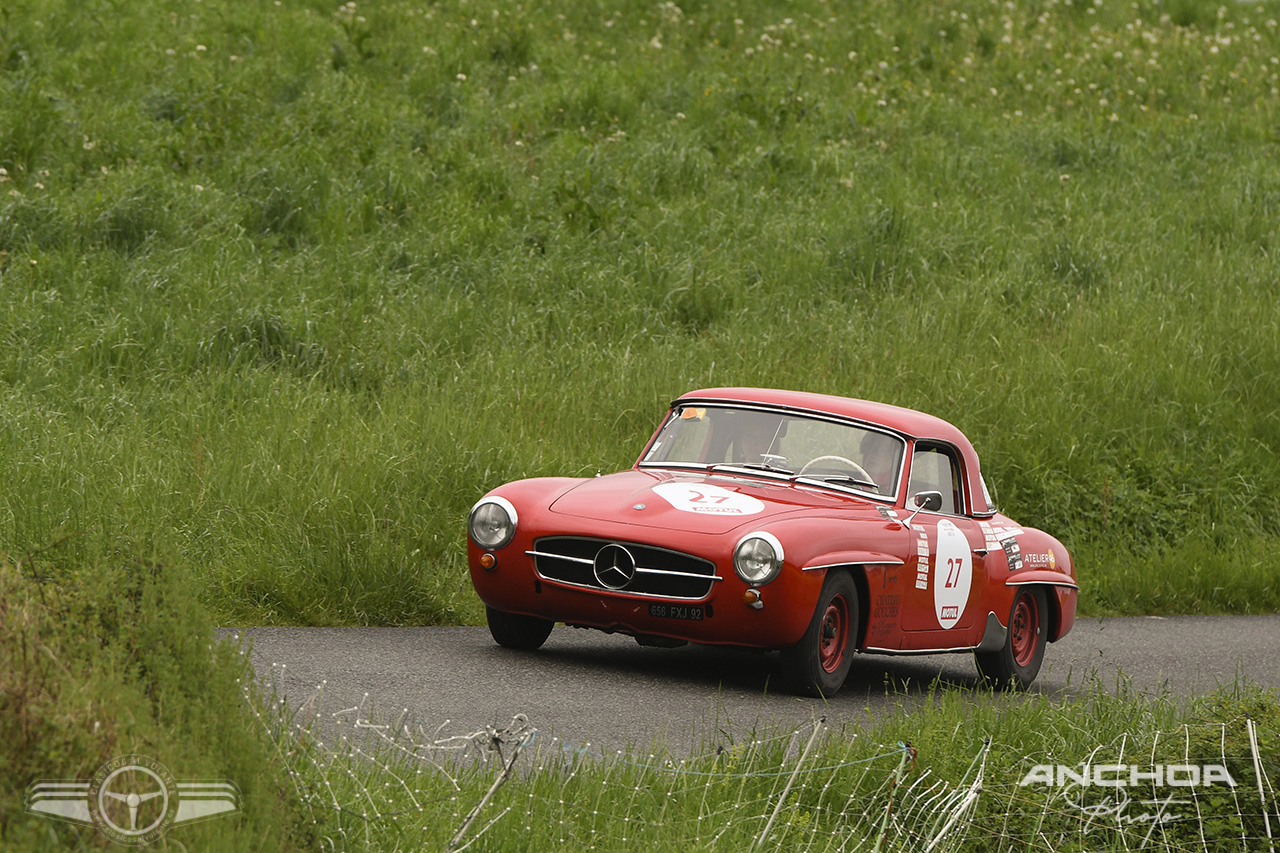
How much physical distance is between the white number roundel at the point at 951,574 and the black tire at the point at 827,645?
27.9 inches

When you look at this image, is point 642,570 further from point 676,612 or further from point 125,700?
point 125,700

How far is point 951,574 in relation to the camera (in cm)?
805

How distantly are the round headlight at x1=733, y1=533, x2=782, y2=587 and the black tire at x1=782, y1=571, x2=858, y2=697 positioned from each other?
0.33 m

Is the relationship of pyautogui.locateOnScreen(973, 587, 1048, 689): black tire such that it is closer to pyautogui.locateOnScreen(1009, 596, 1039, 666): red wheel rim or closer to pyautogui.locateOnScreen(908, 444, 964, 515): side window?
pyautogui.locateOnScreen(1009, 596, 1039, 666): red wheel rim

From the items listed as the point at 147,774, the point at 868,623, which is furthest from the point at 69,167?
the point at 147,774

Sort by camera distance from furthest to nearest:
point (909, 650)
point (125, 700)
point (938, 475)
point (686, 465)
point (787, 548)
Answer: point (938, 475) < point (686, 465) < point (909, 650) < point (787, 548) < point (125, 700)

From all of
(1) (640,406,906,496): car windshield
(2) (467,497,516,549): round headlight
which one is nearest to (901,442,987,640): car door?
(1) (640,406,906,496): car windshield

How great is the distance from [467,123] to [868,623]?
13137 mm

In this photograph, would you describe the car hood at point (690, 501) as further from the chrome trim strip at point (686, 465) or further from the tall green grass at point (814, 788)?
the tall green grass at point (814, 788)

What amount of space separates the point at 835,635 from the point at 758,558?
2.66 feet

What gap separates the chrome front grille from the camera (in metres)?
7.00

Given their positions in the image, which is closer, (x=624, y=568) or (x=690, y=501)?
(x=624, y=568)

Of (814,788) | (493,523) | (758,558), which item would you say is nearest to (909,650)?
(758,558)

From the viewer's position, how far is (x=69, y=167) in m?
15.8
